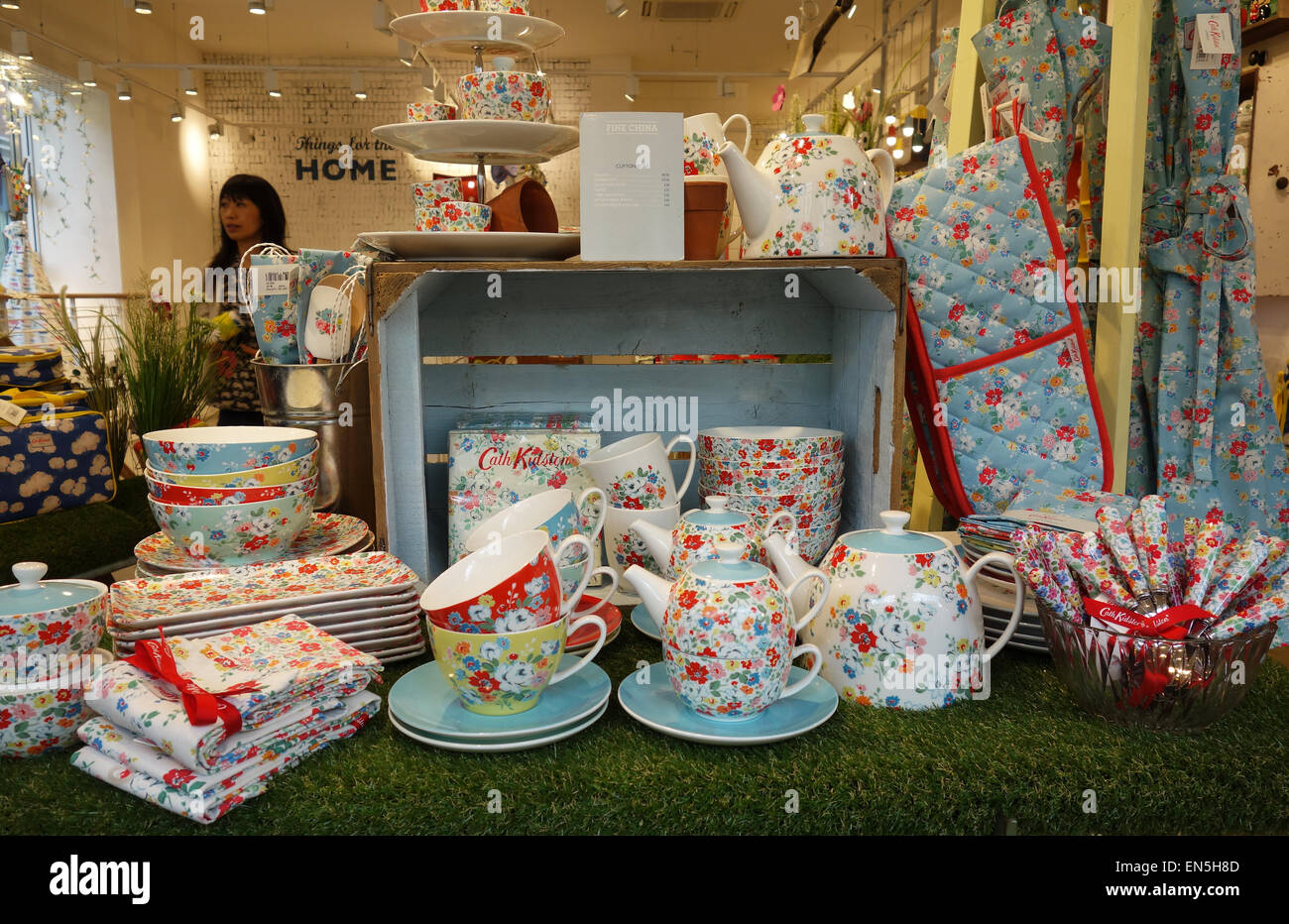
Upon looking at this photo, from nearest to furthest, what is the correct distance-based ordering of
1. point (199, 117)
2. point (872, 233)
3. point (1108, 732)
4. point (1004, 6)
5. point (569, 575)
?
point (1108, 732) < point (569, 575) < point (872, 233) < point (1004, 6) < point (199, 117)

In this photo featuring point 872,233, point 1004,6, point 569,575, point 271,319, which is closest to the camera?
point 569,575

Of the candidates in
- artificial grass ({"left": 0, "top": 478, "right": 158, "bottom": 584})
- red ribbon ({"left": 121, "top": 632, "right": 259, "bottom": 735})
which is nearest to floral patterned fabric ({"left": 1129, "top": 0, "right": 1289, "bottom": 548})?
red ribbon ({"left": 121, "top": 632, "right": 259, "bottom": 735})

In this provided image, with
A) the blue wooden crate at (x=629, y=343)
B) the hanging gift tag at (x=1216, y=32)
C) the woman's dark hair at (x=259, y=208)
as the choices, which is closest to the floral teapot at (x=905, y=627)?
the blue wooden crate at (x=629, y=343)

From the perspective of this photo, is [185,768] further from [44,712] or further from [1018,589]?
[1018,589]

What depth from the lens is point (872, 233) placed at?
1.38 m

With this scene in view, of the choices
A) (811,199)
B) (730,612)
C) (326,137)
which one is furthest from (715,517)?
(326,137)

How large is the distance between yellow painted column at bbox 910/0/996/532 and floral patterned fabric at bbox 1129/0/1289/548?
37cm

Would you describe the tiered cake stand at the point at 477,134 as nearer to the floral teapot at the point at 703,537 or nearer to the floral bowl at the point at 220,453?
the floral bowl at the point at 220,453

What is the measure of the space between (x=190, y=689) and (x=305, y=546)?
0.55 meters

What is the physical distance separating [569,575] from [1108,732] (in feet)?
2.21

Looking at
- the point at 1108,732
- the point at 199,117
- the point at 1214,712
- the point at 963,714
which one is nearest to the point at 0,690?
the point at 963,714

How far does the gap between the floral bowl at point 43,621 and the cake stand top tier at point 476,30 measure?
994mm

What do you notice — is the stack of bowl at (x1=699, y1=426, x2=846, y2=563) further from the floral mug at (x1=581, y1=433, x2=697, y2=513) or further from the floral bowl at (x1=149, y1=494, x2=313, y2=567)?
the floral bowl at (x1=149, y1=494, x2=313, y2=567)

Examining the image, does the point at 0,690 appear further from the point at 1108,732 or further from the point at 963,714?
the point at 1108,732
